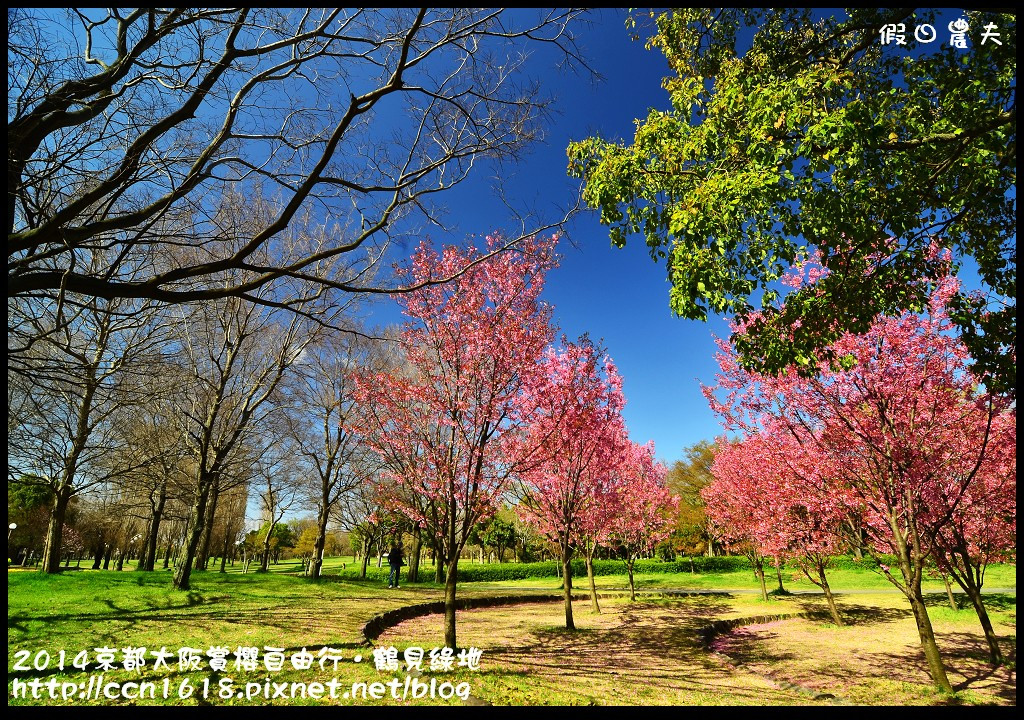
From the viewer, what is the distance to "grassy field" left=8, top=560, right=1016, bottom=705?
558cm

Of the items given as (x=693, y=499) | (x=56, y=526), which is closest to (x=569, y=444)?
(x=56, y=526)

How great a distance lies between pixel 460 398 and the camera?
8.42 metres

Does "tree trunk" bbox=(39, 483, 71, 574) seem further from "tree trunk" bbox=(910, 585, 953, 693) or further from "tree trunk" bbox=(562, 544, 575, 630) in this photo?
"tree trunk" bbox=(910, 585, 953, 693)

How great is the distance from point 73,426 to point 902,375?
895 inches

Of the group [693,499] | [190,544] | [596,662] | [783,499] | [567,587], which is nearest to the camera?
[596,662]

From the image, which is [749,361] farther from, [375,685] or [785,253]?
[375,685]

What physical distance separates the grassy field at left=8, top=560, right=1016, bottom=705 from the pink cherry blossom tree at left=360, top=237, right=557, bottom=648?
218cm

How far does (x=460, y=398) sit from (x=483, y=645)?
16.4 ft

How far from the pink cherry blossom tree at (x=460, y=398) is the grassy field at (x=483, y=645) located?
2.18 meters

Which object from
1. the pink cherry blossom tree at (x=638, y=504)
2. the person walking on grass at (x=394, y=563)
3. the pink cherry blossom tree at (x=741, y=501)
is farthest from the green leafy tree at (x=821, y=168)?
the person walking on grass at (x=394, y=563)

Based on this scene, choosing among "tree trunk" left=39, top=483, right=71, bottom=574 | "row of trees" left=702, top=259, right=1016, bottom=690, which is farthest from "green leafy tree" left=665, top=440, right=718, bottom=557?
"tree trunk" left=39, top=483, right=71, bottom=574

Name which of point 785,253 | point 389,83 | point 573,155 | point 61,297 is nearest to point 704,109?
point 573,155

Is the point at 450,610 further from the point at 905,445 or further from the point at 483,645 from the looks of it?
the point at 905,445

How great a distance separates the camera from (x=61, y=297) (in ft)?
12.9
